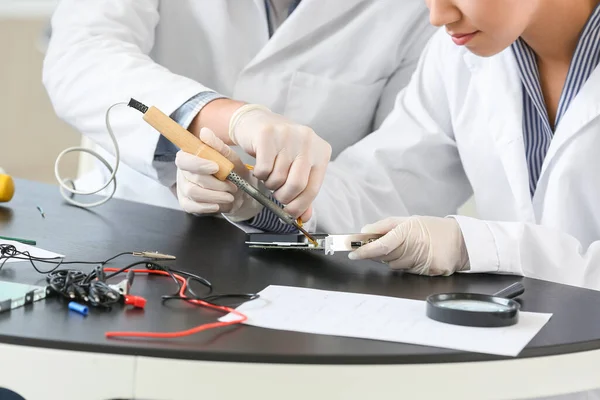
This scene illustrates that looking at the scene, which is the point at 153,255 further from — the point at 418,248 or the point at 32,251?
the point at 418,248

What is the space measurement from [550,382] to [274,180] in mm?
577

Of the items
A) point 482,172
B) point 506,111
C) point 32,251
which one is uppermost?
point 506,111

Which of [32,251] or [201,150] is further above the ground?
[201,150]

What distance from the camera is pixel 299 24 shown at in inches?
70.1

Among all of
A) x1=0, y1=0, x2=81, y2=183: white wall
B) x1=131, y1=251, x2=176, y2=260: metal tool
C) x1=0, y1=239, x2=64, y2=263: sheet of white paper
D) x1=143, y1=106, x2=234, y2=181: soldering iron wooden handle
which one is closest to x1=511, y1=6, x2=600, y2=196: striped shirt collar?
x1=143, y1=106, x2=234, y2=181: soldering iron wooden handle

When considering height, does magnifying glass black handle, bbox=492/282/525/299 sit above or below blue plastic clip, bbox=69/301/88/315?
above

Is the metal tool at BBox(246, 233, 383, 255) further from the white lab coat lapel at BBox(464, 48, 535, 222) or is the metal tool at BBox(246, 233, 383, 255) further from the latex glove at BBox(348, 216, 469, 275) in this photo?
the white lab coat lapel at BBox(464, 48, 535, 222)

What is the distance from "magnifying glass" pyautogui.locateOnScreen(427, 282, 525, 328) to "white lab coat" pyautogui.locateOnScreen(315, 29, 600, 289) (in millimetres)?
233

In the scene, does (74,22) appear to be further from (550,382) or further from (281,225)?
(550,382)

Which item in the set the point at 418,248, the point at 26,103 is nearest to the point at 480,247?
the point at 418,248

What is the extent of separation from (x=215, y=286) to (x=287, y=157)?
1.06 ft

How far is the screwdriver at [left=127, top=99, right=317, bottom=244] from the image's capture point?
3.66 ft

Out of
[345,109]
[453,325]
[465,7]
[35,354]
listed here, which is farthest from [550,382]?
[345,109]

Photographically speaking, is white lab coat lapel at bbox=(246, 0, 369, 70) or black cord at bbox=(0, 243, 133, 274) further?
white lab coat lapel at bbox=(246, 0, 369, 70)
